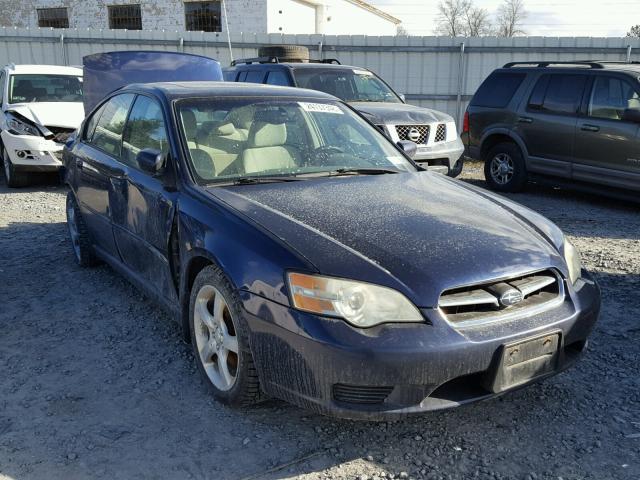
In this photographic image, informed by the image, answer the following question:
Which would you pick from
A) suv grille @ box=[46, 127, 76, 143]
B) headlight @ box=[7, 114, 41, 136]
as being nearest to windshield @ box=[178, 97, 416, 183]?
suv grille @ box=[46, 127, 76, 143]

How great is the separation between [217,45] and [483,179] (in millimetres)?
7722

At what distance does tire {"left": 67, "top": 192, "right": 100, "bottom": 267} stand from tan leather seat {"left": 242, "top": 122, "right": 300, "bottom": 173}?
2012mm

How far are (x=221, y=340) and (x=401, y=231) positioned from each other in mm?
1038

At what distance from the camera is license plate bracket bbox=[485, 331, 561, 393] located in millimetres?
2695

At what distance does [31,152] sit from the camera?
861 cm

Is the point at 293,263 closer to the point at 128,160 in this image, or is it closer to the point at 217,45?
the point at 128,160

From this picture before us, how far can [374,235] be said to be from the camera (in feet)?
9.82

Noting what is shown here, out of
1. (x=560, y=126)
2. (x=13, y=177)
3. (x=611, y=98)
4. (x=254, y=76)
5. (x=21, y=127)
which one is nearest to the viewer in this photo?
(x=611, y=98)

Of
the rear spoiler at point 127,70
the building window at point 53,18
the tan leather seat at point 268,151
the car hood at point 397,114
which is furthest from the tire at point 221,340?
the building window at point 53,18

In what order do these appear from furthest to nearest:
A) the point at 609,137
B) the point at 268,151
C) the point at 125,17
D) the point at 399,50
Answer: the point at 125,17
the point at 399,50
the point at 609,137
the point at 268,151

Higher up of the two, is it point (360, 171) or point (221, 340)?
point (360, 171)

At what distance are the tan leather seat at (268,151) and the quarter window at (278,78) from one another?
5.58 m

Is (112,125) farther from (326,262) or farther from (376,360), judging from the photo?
(376,360)

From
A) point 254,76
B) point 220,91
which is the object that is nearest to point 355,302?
point 220,91
